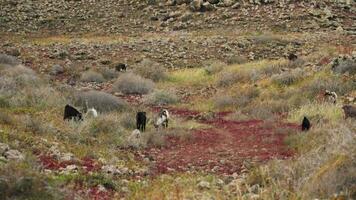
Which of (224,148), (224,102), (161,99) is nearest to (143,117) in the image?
(224,148)

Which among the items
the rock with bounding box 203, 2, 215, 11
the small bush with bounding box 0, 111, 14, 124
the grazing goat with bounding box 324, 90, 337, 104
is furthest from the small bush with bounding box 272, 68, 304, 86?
the rock with bounding box 203, 2, 215, 11

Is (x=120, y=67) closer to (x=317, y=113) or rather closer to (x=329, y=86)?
(x=329, y=86)

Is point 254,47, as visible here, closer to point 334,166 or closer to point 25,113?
point 25,113

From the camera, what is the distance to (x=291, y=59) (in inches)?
956

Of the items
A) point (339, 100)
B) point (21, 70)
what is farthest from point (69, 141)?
point (21, 70)

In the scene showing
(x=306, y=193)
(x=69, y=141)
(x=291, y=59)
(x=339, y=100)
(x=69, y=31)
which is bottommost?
(x=69, y=31)

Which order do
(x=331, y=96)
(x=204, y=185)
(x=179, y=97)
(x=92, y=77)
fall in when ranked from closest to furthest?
(x=204, y=185), (x=331, y=96), (x=179, y=97), (x=92, y=77)

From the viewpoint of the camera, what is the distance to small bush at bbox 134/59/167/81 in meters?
24.5

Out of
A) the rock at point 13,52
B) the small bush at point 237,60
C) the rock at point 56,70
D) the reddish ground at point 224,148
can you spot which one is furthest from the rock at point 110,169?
the rock at point 13,52

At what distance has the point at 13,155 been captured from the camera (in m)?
8.51

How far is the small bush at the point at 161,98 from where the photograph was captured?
19891 mm

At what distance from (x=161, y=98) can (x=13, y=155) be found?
1162 cm

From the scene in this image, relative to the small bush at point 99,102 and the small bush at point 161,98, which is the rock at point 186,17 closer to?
the small bush at point 161,98

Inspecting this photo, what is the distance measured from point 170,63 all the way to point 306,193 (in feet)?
70.5
